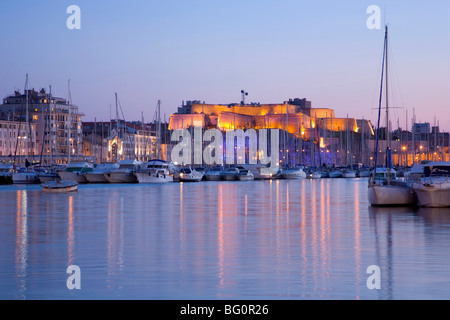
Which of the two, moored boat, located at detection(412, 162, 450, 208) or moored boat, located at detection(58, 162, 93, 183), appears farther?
moored boat, located at detection(58, 162, 93, 183)

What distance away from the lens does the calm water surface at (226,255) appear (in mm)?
13172

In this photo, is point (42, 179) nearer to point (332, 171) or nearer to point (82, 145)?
point (332, 171)

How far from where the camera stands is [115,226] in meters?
26.7

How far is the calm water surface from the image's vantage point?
13.2m

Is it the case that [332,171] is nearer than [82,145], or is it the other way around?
[332,171]

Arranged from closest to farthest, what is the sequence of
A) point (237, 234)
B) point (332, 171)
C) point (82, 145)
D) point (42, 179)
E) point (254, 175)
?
point (237, 234), point (42, 179), point (254, 175), point (332, 171), point (82, 145)

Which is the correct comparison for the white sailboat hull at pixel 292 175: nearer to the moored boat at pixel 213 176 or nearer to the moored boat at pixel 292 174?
the moored boat at pixel 292 174

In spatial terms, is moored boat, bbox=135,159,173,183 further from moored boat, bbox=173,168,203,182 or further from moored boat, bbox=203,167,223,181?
moored boat, bbox=203,167,223,181

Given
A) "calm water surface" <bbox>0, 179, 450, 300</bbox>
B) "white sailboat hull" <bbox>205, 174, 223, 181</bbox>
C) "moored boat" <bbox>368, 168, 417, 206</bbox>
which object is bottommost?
"calm water surface" <bbox>0, 179, 450, 300</bbox>

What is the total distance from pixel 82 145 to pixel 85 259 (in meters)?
146

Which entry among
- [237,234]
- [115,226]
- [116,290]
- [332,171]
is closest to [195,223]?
[115,226]

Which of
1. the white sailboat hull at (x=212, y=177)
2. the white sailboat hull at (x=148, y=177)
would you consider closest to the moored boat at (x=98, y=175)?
the white sailboat hull at (x=148, y=177)

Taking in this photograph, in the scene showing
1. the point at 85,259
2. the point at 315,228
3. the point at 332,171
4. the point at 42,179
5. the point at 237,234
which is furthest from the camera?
the point at 332,171

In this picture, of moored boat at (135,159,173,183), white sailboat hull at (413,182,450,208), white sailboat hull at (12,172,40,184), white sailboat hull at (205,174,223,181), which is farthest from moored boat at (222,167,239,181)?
white sailboat hull at (413,182,450,208)
